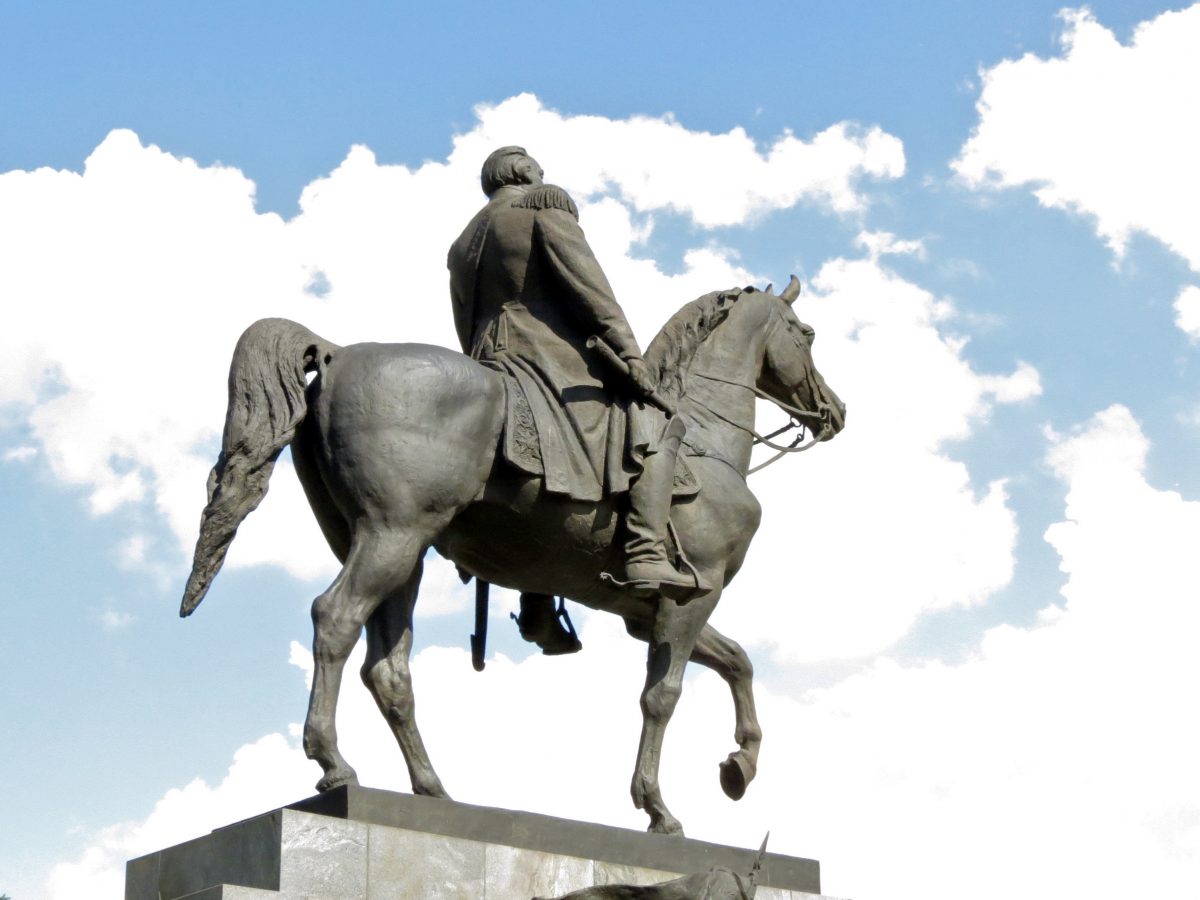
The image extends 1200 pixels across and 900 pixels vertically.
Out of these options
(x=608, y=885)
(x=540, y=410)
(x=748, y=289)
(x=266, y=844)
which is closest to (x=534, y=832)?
(x=608, y=885)

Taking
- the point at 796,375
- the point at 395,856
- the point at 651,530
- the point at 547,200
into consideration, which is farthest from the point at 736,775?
the point at 547,200

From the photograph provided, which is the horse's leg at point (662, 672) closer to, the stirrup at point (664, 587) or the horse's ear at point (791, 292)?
the stirrup at point (664, 587)

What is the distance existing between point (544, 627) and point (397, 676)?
1.50 meters

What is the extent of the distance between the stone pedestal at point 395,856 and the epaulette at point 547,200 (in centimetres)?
356

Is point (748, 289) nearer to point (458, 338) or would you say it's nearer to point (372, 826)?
point (458, 338)

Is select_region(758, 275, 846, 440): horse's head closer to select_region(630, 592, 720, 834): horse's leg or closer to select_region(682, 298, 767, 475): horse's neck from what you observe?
select_region(682, 298, 767, 475): horse's neck

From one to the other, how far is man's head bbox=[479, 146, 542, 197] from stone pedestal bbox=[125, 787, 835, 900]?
396cm

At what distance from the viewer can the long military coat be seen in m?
10.8

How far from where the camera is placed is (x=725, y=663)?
1213cm

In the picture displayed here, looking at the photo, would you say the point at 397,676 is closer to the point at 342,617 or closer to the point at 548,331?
the point at 342,617

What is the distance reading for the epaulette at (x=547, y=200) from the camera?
A: 11.5m

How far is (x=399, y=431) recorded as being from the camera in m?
10.2

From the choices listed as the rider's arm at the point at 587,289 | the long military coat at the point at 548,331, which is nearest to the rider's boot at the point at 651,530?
the long military coat at the point at 548,331

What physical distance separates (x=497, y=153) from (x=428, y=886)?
4697mm
